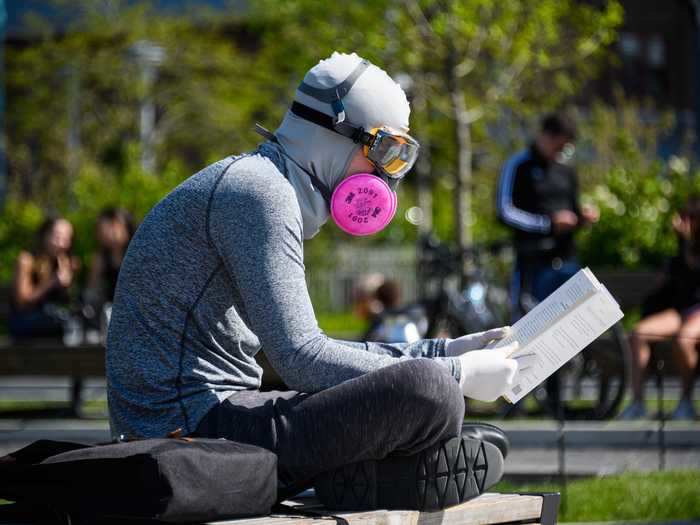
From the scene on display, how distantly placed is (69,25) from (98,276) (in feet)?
84.2

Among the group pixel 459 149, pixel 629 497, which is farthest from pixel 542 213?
pixel 459 149

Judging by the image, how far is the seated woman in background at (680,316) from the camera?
925 cm

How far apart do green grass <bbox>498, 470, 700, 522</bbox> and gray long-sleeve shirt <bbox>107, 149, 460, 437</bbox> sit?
2.09m

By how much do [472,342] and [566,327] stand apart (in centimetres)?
30

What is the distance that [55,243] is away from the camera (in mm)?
11492

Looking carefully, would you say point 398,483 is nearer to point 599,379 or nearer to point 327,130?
point 327,130

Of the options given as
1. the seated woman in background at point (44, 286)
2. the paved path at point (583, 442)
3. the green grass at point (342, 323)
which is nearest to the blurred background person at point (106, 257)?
the seated woman in background at point (44, 286)

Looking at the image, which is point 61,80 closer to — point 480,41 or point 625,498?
point 480,41

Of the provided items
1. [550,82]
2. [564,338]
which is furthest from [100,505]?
[550,82]

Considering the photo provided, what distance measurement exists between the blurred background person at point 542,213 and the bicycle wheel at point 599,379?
51 centimetres

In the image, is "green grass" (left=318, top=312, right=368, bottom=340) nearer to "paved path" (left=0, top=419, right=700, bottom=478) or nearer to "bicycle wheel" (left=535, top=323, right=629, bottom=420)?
"bicycle wheel" (left=535, top=323, right=629, bottom=420)

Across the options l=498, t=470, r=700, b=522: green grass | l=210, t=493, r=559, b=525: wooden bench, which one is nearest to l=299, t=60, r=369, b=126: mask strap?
l=210, t=493, r=559, b=525: wooden bench

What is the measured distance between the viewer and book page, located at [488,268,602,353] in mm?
3641

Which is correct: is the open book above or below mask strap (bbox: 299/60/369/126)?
below
